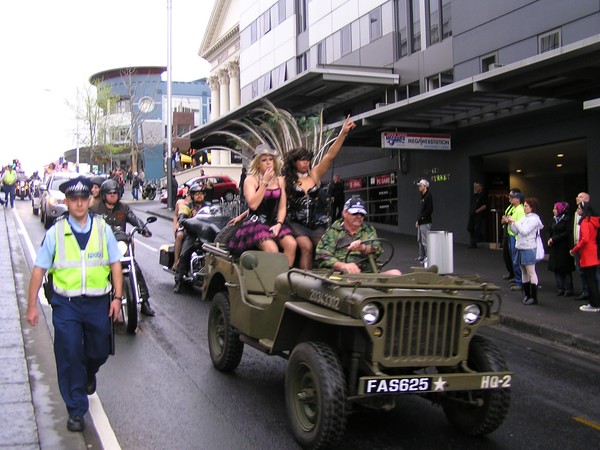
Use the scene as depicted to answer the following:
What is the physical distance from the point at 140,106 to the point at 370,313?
68.4m

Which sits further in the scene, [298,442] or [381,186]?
[381,186]

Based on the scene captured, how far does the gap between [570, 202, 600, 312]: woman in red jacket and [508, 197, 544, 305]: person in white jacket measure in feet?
2.10

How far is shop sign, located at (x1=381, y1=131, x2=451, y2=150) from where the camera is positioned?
17.6m

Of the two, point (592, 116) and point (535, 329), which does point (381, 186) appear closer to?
point (592, 116)

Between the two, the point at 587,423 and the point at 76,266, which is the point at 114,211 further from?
the point at 587,423

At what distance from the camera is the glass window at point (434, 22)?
21.5 meters

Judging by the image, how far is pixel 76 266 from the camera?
4.82 m

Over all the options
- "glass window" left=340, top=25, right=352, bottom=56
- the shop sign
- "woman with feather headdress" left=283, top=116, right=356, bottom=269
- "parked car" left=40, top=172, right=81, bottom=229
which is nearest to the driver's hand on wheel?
"woman with feather headdress" left=283, top=116, right=356, bottom=269

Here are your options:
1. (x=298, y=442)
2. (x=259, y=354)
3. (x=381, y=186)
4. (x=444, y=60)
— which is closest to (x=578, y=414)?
(x=298, y=442)

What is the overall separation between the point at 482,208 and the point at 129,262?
11976 mm

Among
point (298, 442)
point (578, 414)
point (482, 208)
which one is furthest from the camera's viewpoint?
point (482, 208)

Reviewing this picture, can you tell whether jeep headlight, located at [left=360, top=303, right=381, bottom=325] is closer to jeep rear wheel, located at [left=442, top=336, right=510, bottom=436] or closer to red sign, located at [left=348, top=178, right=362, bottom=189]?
jeep rear wheel, located at [left=442, top=336, right=510, bottom=436]

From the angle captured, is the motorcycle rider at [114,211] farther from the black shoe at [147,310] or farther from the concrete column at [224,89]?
the concrete column at [224,89]

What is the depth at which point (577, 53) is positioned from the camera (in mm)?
11695
